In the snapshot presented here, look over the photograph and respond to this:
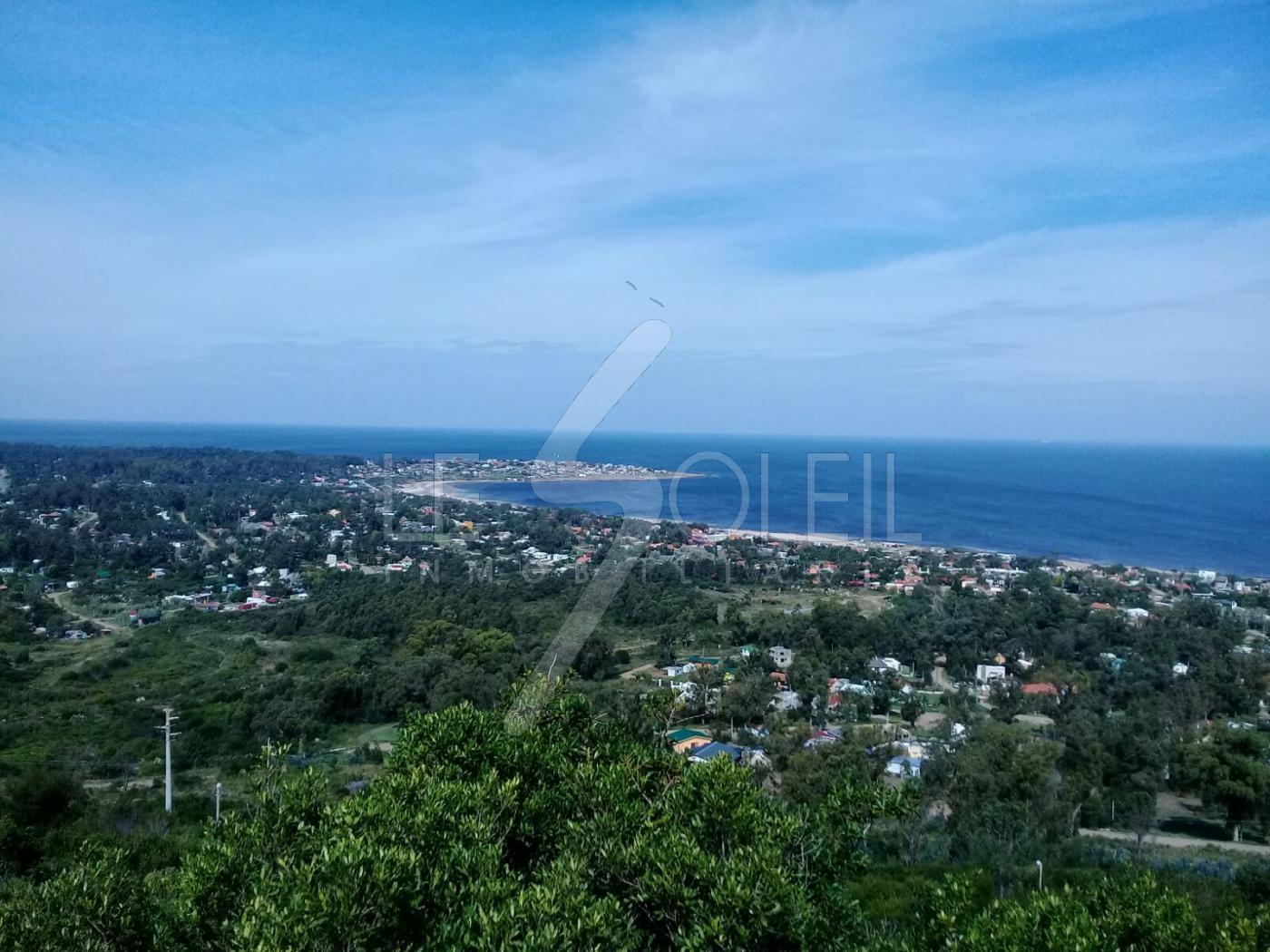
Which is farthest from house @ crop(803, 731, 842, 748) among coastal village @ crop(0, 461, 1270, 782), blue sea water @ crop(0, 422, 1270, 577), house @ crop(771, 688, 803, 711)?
blue sea water @ crop(0, 422, 1270, 577)

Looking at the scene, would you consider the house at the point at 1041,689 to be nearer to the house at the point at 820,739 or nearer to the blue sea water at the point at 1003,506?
the house at the point at 820,739

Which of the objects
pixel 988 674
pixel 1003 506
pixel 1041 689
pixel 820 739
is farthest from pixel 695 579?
pixel 1003 506

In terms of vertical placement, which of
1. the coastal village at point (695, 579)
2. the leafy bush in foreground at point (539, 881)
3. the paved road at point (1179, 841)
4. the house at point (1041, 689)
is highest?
the leafy bush in foreground at point (539, 881)

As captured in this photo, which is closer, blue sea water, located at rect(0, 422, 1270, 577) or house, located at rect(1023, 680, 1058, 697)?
house, located at rect(1023, 680, 1058, 697)

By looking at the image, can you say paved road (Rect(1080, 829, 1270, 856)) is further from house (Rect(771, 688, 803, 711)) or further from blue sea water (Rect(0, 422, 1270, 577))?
blue sea water (Rect(0, 422, 1270, 577))

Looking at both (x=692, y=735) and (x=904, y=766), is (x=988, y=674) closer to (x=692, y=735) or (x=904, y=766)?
(x=904, y=766)

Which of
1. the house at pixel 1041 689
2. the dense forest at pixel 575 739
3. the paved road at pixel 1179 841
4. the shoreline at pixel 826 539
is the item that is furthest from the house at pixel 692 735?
the shoreline at pixel 826 539

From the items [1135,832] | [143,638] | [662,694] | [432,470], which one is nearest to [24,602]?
[143,638]

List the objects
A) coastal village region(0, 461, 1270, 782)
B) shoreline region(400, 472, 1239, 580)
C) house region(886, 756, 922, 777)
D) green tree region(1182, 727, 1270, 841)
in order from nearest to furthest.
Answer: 1. green tree region(1182, 727, 1270, 841)
2. house region(886, 756, 922, 777)
3. coastal village region(0, 461, 1270, 782)
4. shoreline region(400, 472, 1239, 580)
